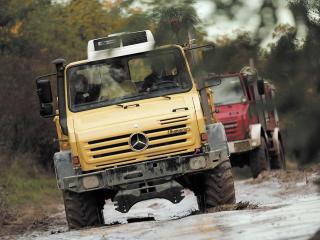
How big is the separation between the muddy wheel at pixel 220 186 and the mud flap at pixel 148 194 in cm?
49

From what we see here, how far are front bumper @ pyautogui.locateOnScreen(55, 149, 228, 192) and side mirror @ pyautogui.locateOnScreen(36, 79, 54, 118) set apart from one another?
1.15 meters

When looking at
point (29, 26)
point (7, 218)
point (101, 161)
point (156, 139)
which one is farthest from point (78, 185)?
point (29, 26)

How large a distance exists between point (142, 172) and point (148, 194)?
0.32m

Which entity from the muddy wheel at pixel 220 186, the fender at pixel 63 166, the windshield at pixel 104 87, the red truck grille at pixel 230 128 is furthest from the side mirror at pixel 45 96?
the red truck grille at pixel 230 128

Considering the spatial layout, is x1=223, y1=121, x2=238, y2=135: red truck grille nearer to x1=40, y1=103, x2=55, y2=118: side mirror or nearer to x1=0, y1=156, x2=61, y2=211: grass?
x1=0, y1=156, x2=61, y2=211: grass

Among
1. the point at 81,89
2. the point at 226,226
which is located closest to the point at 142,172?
the point at 81,89

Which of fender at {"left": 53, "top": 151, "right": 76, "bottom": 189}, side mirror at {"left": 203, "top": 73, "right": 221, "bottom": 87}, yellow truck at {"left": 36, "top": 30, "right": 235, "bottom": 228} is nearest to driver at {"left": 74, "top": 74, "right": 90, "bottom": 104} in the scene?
yellow truck at {"left": 36, "top": 30, "right": 235, "bottom": 228}

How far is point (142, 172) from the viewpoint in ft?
40.7

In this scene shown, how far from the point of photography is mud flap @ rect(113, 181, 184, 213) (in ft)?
40.9

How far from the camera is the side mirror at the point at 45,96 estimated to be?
1289 cm

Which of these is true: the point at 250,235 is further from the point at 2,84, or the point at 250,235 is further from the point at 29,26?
the point at 29,26

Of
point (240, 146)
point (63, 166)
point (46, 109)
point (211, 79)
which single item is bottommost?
point (240, 146)

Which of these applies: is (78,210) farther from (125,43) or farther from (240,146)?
(240,146)

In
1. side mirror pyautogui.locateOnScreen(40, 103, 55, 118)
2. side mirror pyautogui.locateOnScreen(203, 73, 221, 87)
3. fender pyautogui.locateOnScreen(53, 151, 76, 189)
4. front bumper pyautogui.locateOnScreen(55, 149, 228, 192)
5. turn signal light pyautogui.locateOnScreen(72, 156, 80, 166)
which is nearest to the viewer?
side mirror pyautogui.locateOnScreen(203, 73, 221, 87)
